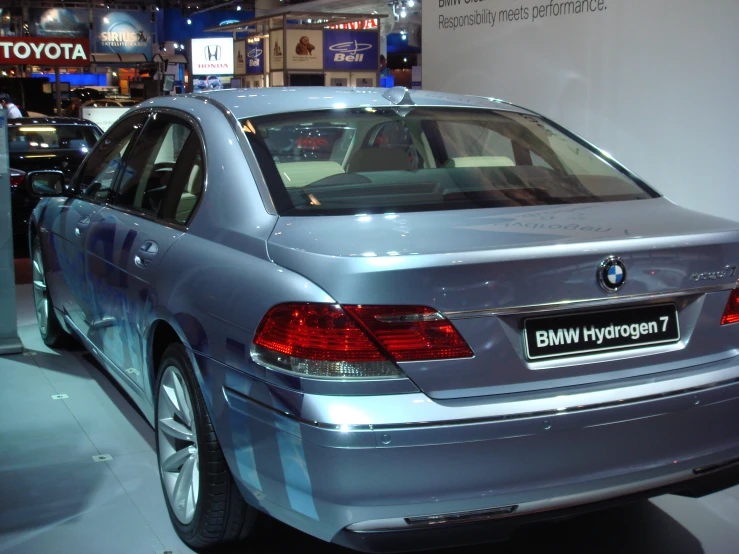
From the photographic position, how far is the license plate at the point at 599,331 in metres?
2.13

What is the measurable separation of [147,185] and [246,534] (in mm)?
1464

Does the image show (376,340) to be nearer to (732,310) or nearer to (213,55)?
(732,310)

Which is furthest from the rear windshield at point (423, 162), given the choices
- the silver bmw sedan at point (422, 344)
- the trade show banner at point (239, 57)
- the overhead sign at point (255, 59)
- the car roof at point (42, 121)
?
the trade show banner at point (239, 57)

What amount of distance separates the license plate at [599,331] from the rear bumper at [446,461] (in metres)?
0.15

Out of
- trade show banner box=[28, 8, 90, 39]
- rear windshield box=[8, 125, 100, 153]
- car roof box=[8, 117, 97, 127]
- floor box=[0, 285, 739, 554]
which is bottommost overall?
floor box=[0, 285, 739, 554]

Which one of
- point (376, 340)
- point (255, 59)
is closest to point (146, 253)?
point (376, 340)

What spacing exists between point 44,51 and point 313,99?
48.2ft

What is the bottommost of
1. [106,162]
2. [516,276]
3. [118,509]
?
[118,509]

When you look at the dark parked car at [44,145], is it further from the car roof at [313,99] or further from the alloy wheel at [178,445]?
the alloy wheel at [178,445]

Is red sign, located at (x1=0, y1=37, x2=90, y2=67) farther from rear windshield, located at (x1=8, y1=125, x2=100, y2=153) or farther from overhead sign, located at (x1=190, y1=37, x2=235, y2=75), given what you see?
overhead sign, located at (x1=190, y1=37, x2=235, y2=75)

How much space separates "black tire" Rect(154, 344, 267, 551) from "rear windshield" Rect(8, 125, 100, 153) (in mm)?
8273

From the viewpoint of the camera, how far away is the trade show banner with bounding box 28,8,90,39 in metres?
35.7

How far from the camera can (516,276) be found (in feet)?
6.84

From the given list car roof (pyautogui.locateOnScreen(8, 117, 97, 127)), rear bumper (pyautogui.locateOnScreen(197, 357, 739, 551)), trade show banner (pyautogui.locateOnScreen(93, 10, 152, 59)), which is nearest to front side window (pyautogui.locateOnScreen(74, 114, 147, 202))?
rear bumper (pyautogui.locateOnScreen(197, 357, 739, 551))
